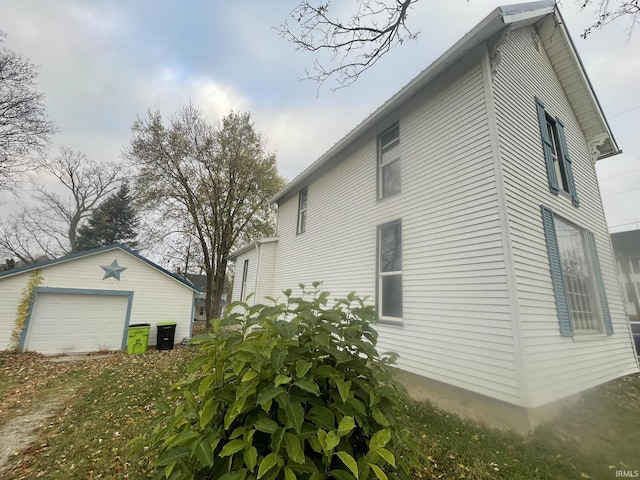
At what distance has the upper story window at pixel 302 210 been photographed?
9953 mm

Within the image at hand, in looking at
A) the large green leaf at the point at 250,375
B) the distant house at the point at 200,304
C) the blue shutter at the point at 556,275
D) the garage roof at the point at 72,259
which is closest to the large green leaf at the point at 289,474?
the large green leaf at the point at 250,375

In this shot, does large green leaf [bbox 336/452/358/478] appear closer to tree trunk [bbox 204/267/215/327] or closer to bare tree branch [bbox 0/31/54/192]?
tree trunk [bbox 204/267/215/327]

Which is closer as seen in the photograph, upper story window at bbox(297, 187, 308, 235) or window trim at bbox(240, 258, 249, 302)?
upper story window at bbox(297, 187, 308, 235)

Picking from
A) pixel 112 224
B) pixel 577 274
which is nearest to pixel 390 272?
pixel 577 274

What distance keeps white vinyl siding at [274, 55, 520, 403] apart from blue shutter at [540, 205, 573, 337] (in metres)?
1.48

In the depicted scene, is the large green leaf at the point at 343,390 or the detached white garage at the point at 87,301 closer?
the large green leaf at the point at 343,390

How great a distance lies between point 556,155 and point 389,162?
12.9 feet

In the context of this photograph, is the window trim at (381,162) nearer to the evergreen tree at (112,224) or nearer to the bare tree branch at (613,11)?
the bare tree branch at (613,11)

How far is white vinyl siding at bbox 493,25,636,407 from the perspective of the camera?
401 cm

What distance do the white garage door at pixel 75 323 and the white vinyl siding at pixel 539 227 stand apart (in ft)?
38.0

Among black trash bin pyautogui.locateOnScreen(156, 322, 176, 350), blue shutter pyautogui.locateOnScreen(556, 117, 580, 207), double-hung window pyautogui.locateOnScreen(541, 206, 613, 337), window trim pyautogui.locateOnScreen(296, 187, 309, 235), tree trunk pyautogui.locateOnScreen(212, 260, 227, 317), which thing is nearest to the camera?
double-hung window pyautogui.locateOnScreen(541, 206, 613, 337)

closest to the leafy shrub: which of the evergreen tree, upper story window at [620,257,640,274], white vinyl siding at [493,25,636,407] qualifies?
white vinyl siding at [493,25,636,407]

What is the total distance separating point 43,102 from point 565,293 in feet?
62.9

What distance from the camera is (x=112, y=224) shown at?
24766mm
